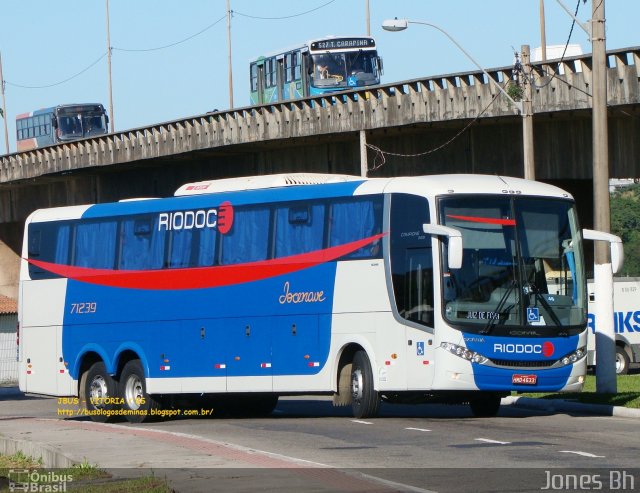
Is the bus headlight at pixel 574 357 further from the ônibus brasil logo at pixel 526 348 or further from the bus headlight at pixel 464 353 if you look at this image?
the bus headlight at pixel 464 353

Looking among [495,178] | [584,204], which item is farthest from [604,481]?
[584,204]

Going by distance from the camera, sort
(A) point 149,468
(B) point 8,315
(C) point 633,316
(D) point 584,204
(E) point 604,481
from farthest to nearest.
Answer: (B) point 8,315
(D) point 584,204
(C) point 633,316
(A) point 149,468
(E) point 604,481

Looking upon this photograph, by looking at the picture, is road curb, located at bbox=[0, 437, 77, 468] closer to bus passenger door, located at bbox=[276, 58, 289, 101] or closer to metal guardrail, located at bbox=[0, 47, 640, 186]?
metal guardrail, located at bbox=[0, 47, 640, 186]

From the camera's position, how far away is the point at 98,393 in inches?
925

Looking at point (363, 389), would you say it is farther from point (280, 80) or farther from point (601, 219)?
point (280, 80)

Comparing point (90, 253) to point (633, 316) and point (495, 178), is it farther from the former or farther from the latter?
point (633, 316)

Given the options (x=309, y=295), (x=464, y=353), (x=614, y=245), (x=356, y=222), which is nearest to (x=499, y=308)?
(x=464, y=353)

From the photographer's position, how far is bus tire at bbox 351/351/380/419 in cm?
2038

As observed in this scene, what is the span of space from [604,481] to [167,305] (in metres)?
12.3

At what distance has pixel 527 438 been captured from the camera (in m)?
16.5

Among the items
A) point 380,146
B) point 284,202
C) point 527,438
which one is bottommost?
point 527,438

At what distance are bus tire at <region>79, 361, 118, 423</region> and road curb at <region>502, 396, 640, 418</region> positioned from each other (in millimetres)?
7407

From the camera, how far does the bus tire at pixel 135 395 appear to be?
2288 centimetres

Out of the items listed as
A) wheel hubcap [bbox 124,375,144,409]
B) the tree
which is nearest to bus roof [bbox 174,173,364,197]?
wheel hubcap [bbox 124,375,144,409]
